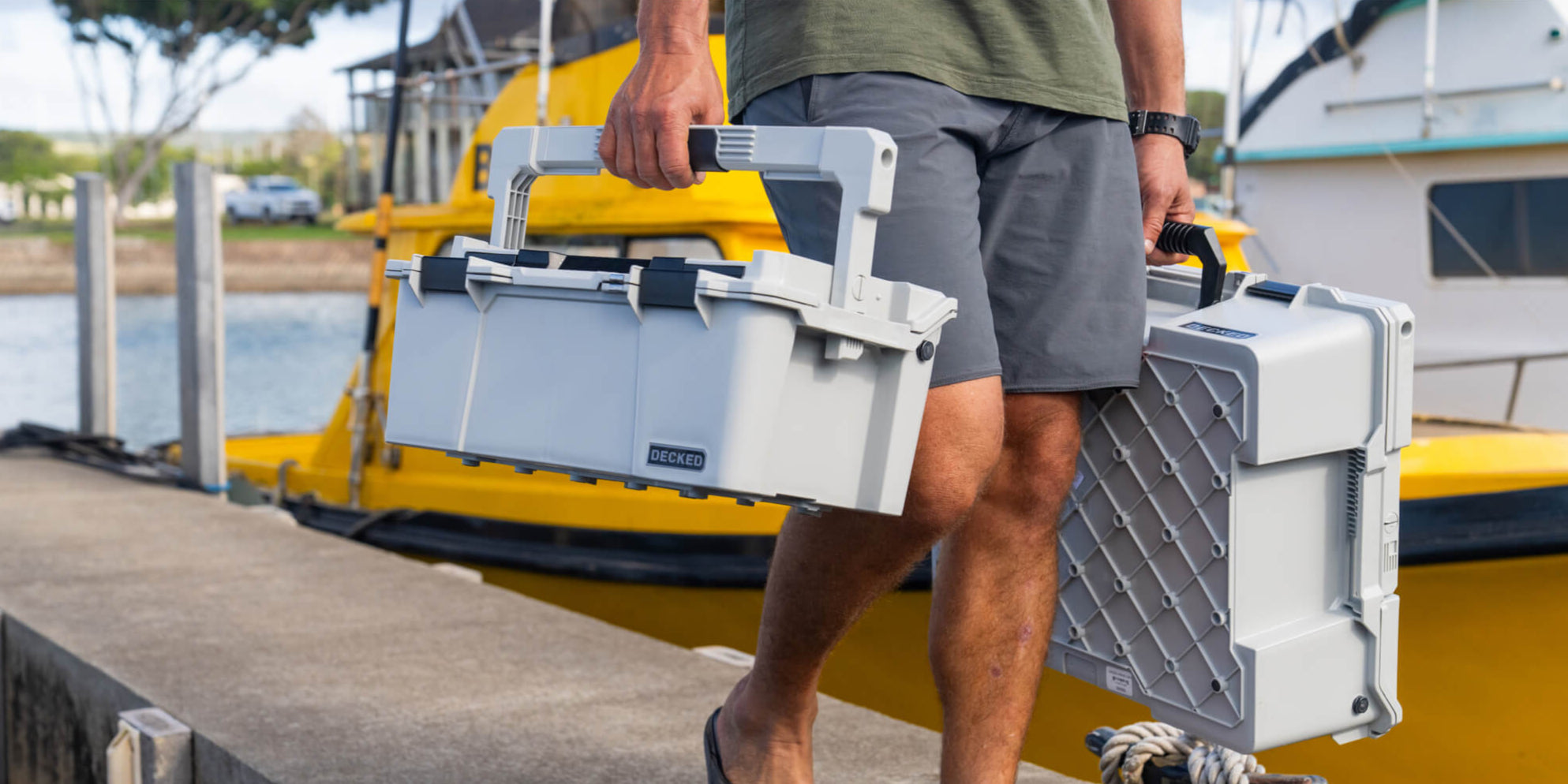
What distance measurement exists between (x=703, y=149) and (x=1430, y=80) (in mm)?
4868

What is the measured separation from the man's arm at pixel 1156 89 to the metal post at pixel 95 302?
19.7 ft

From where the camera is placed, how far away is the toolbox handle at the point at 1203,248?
174 centimetres

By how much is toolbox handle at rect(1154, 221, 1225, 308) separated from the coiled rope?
62 cm

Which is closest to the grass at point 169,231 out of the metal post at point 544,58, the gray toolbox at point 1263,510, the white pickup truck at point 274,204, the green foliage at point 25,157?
the white pickup truck at point 274,204

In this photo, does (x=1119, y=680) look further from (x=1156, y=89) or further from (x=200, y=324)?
(x=200, y=324)

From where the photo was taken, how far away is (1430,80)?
535 centimetres

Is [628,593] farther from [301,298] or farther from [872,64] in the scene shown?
[301,298]

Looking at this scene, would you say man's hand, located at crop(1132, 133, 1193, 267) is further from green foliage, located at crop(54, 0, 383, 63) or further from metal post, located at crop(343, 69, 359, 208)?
green foliage, located at crop(54, 0, 383, 63)

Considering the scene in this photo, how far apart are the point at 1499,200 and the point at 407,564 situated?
14.4 ft

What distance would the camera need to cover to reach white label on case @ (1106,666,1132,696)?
5.74ft

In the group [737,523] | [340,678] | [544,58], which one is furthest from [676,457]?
[544,58]

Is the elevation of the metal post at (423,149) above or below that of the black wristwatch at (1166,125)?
below

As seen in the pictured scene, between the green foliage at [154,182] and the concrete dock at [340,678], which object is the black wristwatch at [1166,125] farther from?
the green foliage at [154,182]

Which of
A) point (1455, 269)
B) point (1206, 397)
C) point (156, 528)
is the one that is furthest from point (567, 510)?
point (1455, 269)
